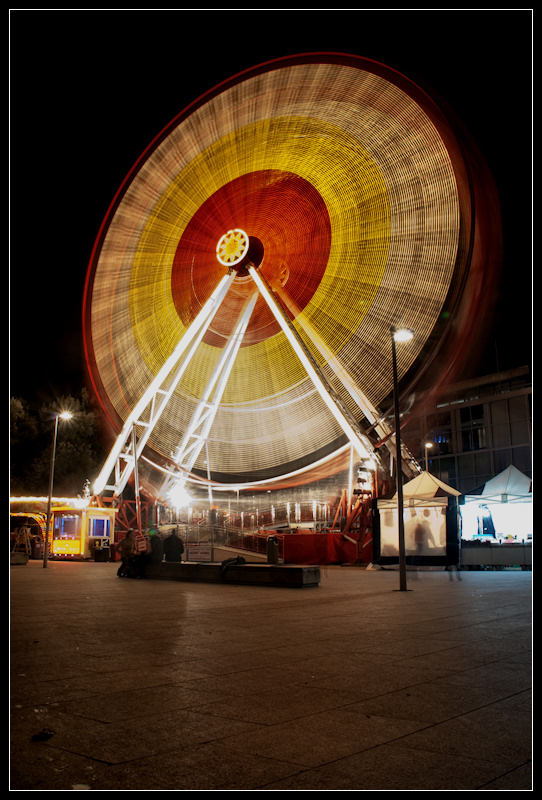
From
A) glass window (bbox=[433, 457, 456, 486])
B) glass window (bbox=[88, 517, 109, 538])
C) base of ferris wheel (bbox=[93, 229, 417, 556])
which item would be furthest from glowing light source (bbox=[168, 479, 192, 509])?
glass window (bbox=[433, 457, 456, 486])

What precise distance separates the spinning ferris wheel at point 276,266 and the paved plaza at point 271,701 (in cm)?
1592

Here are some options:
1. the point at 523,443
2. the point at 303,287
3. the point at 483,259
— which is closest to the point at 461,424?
the point at 523,443

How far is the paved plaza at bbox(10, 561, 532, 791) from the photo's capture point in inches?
117

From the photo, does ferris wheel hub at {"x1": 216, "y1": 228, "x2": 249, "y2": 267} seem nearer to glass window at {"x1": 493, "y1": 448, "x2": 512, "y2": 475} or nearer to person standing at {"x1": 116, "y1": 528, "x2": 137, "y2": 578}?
person standing at {"x1": 116, "y1": 528, "x2": 137, "y2": 578}

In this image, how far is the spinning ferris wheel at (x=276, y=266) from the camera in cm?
2283

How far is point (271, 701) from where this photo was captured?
4371 millimetres

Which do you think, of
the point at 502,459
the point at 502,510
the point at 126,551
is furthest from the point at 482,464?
the point at 126,551

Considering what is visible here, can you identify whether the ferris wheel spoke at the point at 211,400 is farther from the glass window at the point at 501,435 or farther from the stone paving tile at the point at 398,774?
the glass window at the point at 501,435

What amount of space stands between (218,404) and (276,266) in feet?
22.6

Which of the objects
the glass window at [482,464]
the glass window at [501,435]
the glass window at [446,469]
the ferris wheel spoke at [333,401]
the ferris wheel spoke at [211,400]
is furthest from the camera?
the glass window at [446,469]

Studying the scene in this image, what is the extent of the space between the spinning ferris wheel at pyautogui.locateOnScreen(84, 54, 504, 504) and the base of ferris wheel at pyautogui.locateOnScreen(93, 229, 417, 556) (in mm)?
98

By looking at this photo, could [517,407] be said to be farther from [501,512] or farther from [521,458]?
[501,512]

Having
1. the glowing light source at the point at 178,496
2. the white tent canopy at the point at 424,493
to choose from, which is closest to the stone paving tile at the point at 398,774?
the white tent canopy at the point at 424,493

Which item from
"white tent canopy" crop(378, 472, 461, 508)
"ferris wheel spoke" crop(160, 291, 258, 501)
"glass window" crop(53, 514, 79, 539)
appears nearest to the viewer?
"white tent canopy" crop(378, 472, 461, 508)
